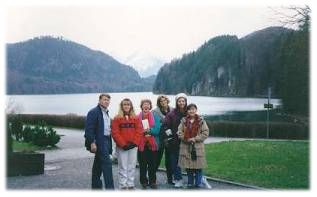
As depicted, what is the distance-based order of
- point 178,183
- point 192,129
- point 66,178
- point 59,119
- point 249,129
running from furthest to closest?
point 59,119, point 249,129, point 66,178, point 178,183, point 192,129

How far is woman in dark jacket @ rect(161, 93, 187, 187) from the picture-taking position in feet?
31.3

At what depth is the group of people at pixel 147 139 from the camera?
8758mm

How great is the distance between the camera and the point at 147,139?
31.1 ft

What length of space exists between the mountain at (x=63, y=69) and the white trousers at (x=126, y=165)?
189 inches

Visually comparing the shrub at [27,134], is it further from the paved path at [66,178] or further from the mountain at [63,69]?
the paved path at [66,178]

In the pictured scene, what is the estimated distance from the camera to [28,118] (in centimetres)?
3372

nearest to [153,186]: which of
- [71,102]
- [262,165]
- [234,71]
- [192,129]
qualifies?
[192,129]

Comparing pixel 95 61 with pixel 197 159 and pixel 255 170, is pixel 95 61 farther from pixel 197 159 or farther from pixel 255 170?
pixel 197 159

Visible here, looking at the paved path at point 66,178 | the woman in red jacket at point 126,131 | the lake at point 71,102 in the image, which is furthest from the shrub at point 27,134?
the woman in red jacket at point 126,131

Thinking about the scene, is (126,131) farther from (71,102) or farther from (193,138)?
(71,102)

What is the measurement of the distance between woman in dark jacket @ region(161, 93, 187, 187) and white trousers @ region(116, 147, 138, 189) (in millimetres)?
814

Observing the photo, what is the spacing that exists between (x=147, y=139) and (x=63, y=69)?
10.2m

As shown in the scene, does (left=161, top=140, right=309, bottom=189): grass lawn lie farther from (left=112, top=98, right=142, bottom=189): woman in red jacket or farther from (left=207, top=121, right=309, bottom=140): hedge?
(left=207, top=121, right=309, bottom=140): hedge

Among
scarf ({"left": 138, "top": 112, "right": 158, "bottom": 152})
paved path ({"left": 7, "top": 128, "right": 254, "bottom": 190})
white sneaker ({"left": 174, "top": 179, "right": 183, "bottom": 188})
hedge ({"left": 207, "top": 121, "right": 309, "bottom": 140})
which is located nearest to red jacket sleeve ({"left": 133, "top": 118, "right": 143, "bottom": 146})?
scarf ({"left": 138, "top": 112, "right": 158, "bottom": 152})
